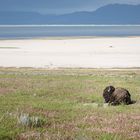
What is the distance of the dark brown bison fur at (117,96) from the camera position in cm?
1892

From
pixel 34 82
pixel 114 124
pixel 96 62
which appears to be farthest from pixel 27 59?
pixel 114 124

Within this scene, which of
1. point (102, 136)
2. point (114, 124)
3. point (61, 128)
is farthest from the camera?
point (114, 124)

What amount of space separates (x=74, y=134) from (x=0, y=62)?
5318 cm

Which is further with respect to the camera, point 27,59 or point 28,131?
point 27,59

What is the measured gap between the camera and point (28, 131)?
31.1ft

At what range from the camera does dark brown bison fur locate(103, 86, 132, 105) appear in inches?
745

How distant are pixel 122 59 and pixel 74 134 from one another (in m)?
56.8

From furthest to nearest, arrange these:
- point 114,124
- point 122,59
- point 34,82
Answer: point 122,59
point 34,82
point 114,124

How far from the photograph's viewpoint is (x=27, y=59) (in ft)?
216

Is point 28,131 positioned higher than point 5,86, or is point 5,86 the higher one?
point 5,86

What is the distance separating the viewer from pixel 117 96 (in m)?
19.2

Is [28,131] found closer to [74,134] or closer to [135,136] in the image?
[74,134]

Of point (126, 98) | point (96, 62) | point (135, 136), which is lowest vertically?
point (135, 136)

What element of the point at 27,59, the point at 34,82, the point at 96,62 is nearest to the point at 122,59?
the point at 96,62
